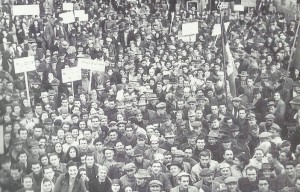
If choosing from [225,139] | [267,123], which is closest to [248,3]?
[267,123]

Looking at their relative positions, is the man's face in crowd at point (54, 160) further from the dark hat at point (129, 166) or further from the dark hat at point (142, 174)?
the dark hat at point (142, 174)

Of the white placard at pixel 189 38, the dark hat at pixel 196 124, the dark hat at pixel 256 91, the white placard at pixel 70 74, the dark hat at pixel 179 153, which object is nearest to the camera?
the dark hat at pixel 179 153

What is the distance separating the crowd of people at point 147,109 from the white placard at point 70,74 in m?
0.22

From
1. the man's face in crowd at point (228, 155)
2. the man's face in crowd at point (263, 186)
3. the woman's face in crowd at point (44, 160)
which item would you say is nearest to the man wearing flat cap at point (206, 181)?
the man's face in crowd at point (228, 155)

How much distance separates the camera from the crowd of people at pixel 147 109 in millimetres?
4059

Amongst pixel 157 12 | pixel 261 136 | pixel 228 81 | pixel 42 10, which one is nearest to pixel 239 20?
pixel 157 12

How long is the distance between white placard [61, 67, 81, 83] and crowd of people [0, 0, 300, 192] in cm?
22

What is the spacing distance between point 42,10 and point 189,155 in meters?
5.57

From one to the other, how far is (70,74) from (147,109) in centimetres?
120

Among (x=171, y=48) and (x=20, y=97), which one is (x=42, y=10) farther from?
(x=20, y=97)

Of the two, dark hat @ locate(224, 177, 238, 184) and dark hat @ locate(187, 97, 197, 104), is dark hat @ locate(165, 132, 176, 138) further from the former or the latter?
dark hat @ locate(224, 177, 238, 184)

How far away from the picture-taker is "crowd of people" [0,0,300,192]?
406cm

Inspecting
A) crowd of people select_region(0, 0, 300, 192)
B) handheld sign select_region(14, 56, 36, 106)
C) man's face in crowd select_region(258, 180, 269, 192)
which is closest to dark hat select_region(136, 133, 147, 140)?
crowd of people select_region(0, 0, 300, 192)

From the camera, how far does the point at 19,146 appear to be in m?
4.26
